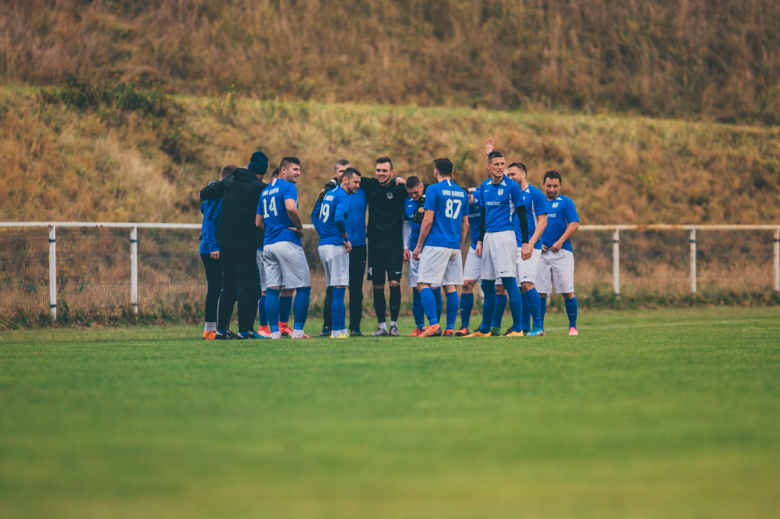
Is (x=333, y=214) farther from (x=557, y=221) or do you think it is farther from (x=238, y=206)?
(x=557, y=221)

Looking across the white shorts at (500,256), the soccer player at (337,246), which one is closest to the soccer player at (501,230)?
the white shorts at (500,256)

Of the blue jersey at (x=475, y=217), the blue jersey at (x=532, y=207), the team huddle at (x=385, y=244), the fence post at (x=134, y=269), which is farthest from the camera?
the fence post at (x=134, y=269)

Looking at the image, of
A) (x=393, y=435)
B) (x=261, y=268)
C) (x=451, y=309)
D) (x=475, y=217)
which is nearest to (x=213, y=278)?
(x=261, y=268)

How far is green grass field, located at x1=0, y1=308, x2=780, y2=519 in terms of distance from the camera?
324cm

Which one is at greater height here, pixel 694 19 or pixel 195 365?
pixel 694 19

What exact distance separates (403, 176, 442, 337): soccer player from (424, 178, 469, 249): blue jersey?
0.80 feet

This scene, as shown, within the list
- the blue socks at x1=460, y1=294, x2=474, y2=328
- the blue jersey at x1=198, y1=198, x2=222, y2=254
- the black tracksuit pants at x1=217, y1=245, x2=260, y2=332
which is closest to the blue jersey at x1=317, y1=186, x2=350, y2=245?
the black tracksuit pants at x1=217, y1=245, x2=260, y2=332

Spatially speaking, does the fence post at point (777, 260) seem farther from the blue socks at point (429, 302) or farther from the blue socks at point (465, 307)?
the blue socks at point (429, 302)

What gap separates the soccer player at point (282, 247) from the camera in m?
10.3

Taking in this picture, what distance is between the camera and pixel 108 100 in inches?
871

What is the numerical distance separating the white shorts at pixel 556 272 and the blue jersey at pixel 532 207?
1.45 ft

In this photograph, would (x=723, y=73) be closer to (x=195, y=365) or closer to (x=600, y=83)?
(x=600, y=83)

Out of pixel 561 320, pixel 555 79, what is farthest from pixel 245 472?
pixel 555 79

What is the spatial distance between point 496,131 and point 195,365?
19.7 meters
